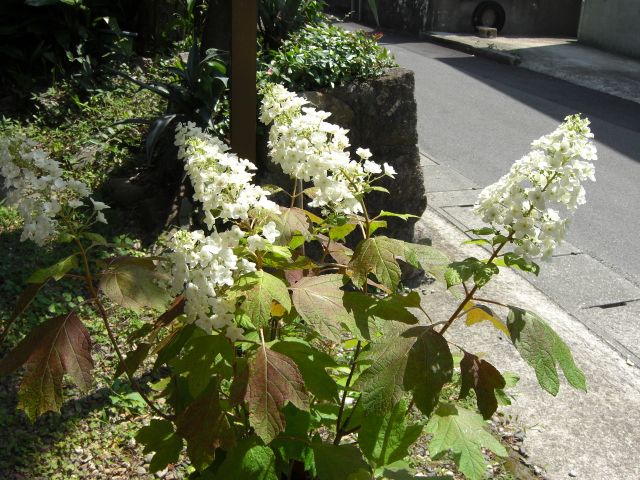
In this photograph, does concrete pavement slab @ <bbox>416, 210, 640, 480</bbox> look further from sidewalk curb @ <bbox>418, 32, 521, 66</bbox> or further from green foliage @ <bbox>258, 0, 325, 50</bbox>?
sidewalk curb @ <bbox>418, 32, 521, 66</bbox>

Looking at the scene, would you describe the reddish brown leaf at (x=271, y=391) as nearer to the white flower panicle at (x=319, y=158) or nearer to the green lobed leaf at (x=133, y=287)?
the green lobed leaf at (x=133, y=287)

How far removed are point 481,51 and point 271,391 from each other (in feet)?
45.2

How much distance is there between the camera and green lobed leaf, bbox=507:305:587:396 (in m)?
1.57

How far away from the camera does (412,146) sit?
448 centimetres

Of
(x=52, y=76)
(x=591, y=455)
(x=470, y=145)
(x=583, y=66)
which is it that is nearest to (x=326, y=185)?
(x=591, y=455)

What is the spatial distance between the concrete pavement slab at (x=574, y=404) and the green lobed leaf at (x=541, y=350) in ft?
3.80

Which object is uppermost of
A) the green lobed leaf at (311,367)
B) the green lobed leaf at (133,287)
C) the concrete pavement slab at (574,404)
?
the green lobed leaf at (133,287)

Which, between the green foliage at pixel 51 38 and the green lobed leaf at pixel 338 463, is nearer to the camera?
the green lobed leaf at pixel 338 463

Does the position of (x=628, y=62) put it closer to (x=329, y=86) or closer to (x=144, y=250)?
(x=329, y=86)

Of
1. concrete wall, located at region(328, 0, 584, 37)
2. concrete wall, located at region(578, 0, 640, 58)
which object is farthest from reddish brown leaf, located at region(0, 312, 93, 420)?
concrete wall, located at region(328, 0, 584, 37)

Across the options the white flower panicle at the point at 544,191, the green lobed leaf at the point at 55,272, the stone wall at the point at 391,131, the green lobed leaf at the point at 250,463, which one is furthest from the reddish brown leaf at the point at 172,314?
the stone wall at the point at 391,131

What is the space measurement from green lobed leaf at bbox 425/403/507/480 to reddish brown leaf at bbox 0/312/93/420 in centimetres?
89

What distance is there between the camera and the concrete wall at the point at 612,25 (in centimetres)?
1484

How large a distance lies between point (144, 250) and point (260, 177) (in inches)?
30.2
